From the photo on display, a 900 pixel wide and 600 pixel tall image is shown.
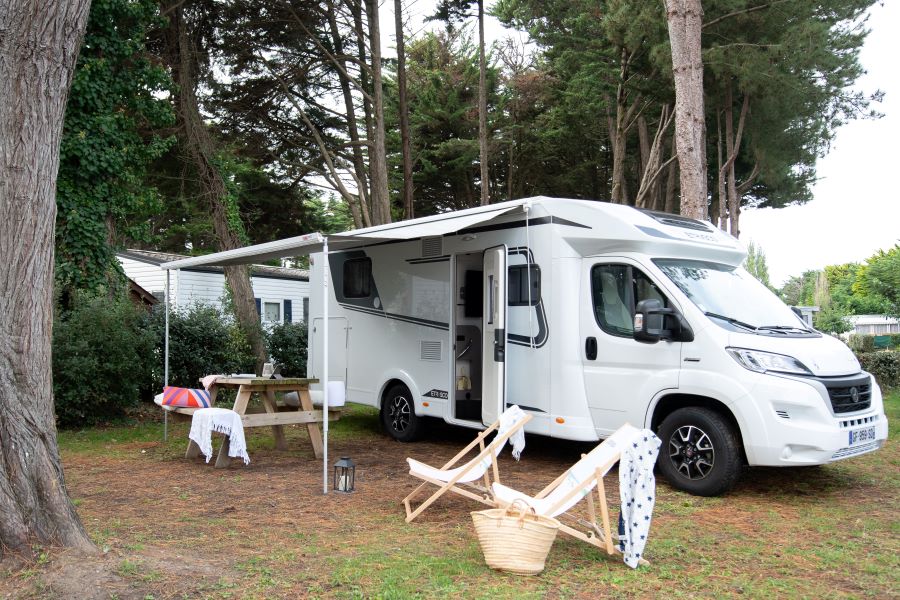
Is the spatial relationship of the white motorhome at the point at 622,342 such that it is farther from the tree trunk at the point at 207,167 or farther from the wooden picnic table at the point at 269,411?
the tree trunk at the point at 207,167

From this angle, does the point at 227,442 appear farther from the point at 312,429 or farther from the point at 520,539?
the point at 520,539

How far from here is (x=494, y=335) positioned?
762 centimetres

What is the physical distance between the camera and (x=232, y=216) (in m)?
14.9

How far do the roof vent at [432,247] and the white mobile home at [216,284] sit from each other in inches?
423

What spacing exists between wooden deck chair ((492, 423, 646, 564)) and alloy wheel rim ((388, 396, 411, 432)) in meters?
4.56

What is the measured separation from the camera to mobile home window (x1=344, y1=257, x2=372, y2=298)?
9742 mm

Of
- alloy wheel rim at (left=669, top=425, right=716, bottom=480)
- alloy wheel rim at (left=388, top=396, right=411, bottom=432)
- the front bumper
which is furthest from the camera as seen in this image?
alloy wheel rim at (left=388, top=396, right=411, bottom=432)

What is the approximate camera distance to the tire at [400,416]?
9.25 meters

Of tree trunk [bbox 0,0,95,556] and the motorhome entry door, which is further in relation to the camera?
the motorhome entry door

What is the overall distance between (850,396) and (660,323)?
59.7 inches

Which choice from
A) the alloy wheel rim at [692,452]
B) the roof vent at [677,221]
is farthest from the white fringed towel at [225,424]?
the roof vent at [677,221]

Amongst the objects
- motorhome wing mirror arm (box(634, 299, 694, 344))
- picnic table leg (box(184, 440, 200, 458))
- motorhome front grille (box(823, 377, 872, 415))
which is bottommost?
picnic table leg (box(184, 440, 200, 458))

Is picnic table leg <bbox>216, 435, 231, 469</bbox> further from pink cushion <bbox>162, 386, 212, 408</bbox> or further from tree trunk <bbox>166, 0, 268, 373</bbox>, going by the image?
tree trunk <bbox>166, 0, 268, 373</bbox>

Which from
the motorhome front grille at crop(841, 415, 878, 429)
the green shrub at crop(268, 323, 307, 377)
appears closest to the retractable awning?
the motorhome front grille at crop(841, 415, 878, 429)
